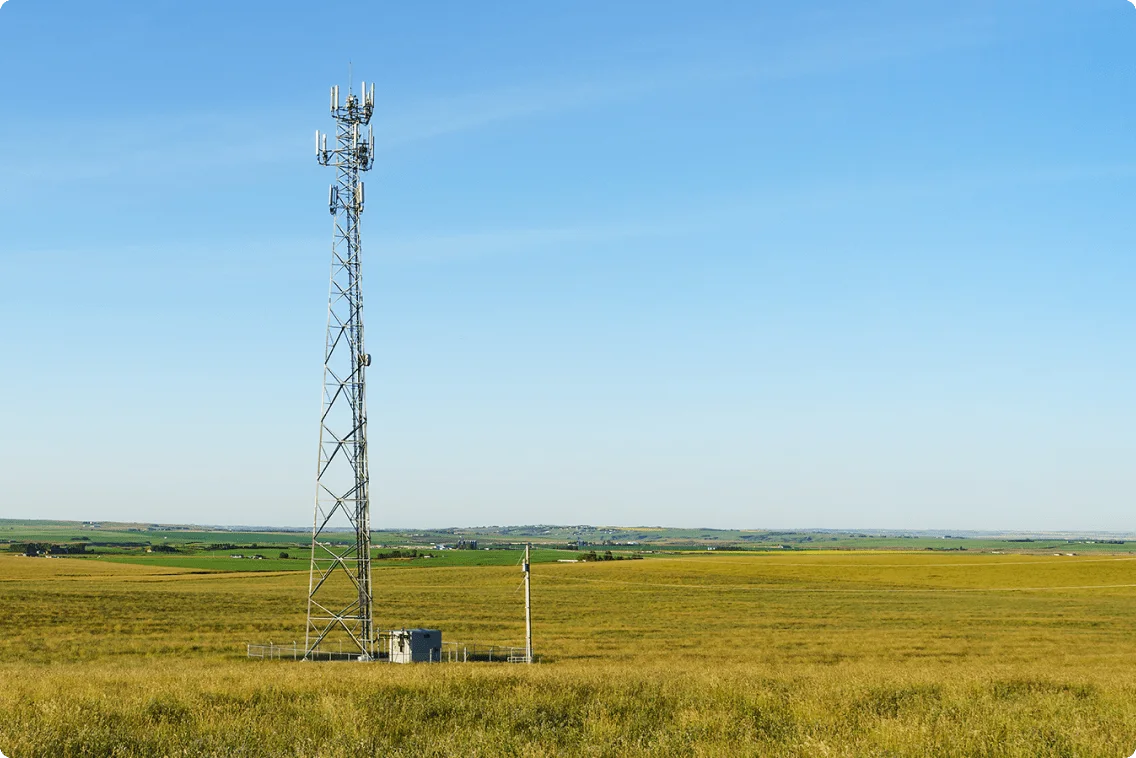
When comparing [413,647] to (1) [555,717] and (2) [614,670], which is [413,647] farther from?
(1) [555,717]

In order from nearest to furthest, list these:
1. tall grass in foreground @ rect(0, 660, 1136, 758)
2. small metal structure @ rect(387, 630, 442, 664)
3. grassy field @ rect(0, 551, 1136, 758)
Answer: tall grass in foreground @ rect(0, 660, 1136, 758) → grassy field @ rect(0, 551, 1136, 758) → small metal structure @ rect(387, 630, 442, 664)

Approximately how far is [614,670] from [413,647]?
1508cm

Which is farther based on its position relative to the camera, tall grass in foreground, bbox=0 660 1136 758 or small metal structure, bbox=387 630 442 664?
small metal structure, bbox=387 630 442 664

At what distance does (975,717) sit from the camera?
13273 millimetres

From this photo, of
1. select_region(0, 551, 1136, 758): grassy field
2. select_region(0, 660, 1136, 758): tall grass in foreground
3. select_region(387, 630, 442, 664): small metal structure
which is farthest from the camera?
select_region(387, 630, 442, 664): small metal structure

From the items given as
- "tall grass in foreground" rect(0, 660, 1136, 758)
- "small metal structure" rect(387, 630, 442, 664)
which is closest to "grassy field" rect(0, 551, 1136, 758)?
"tall grass in foreground" rect(0, 660, 1136, 758)

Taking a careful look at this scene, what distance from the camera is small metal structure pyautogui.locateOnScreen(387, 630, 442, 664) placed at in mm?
32828

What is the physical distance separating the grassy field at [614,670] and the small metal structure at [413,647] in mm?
4255

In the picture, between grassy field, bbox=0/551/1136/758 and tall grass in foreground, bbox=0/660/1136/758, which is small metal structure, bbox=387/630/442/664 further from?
tall grass in foreground, bbox=0/660/1136/758

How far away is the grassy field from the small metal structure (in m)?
4.25

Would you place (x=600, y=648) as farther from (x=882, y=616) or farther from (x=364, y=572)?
(x=882, y=616)

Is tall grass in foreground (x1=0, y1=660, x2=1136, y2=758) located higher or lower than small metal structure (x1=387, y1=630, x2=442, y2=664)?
higher

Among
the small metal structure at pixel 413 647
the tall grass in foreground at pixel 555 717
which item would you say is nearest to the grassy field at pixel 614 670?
the tall grass in foreground at pixel 555 717

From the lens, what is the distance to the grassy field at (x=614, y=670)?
11695 mm
